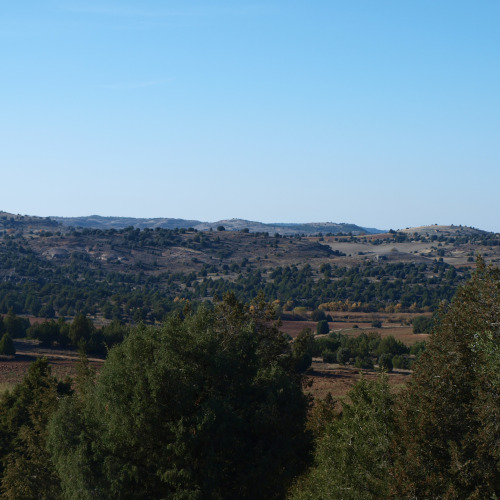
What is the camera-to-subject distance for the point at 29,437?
23.8 meters

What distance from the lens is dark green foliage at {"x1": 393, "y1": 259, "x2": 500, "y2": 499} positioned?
15.1 m

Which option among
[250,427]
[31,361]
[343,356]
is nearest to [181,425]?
[250,427]

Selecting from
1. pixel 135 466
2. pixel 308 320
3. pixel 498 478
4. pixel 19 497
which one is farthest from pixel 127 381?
pixel 308 320

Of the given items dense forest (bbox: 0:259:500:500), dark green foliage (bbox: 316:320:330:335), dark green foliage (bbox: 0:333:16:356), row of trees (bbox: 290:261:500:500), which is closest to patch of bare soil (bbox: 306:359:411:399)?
dense forest (bbox: 0:259:500:500)

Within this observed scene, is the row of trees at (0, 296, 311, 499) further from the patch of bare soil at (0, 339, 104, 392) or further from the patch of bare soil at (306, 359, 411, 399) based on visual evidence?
the patch of bare soil at (0, 339, 104, 392)

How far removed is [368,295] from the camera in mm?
153625

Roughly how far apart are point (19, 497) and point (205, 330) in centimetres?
789

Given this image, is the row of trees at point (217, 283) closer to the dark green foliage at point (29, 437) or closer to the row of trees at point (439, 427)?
the dark green foliage at point (29, 437)

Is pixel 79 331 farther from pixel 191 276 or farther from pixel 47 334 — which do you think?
pixel 191 276

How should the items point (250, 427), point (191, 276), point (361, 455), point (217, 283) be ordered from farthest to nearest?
point (191, 276)
point (217, 283)
point (250, 427)
point (361, 455)

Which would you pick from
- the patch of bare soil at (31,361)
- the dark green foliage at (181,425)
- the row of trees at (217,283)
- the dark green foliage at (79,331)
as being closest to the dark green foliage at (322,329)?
the row of trees at (217,283)

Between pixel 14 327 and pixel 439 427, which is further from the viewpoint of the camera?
pixel 14 327

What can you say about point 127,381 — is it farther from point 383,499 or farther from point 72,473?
point 383,499

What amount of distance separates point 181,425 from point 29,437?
6907 millimetres
